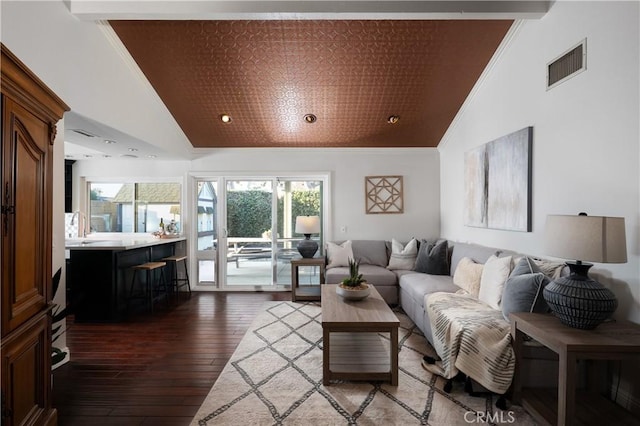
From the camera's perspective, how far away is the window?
17.9 ft

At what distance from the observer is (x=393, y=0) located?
256 cm

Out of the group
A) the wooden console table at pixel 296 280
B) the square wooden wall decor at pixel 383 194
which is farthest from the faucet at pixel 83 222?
the square wooden wall decor at pixel 383 194

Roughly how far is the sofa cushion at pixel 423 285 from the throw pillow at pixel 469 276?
0.12m

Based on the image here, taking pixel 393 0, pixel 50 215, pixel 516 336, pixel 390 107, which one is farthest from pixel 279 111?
pixel 516 336

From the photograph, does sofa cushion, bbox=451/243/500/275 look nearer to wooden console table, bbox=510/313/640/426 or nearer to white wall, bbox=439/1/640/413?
white wall, bbox=439/1/640/413

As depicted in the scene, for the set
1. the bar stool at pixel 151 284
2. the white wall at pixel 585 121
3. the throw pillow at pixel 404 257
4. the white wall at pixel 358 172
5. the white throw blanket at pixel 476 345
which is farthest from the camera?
the white wall at pixel 358 172

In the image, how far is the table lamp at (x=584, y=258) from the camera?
173 cm

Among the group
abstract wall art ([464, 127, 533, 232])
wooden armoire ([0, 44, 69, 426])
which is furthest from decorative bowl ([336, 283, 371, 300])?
wooden armoire ([0, 44, 69, 426])

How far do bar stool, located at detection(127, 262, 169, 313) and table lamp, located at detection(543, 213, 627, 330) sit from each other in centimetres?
423

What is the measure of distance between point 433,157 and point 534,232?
8.44ft

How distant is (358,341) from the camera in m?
3.02

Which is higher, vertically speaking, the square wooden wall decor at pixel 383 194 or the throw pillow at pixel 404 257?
the square wooden wall decor at pixel 383 194

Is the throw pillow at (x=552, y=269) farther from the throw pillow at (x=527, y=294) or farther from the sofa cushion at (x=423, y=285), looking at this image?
the sofa cushion at (x=423, y=285)
